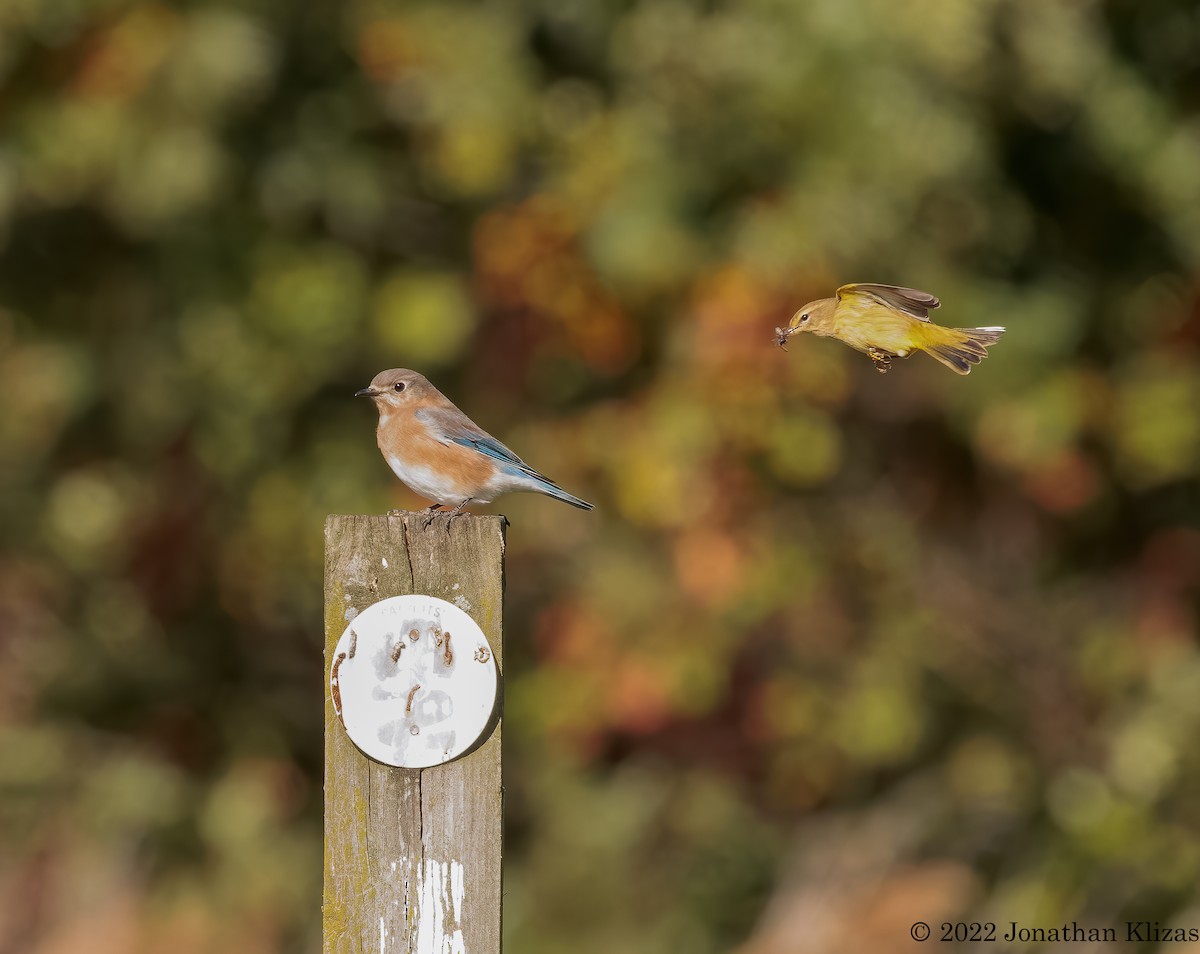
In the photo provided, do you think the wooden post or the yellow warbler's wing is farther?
the wooden post

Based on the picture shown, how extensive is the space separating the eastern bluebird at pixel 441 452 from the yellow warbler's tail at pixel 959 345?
2.11 m

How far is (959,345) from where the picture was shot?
163 cm

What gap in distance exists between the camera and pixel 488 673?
2732mm

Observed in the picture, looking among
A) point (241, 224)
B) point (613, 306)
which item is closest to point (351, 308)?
point (241, 224)

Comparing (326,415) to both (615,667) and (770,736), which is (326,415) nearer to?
(615,667)

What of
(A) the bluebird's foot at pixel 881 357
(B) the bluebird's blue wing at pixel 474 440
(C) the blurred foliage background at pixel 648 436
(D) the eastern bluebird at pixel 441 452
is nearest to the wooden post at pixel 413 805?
(D) the eastern bluebird at pixel 441 452

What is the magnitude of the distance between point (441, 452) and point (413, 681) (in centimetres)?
124

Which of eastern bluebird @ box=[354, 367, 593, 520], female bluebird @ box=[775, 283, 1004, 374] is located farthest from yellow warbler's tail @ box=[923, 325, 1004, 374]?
eastern bluebird @ box=[354, 367, 593, 520]

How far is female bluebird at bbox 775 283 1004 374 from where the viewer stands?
1.66 meters

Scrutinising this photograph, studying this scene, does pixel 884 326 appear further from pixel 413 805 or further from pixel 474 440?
pixel 474 440

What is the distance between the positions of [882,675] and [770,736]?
1.00 meters

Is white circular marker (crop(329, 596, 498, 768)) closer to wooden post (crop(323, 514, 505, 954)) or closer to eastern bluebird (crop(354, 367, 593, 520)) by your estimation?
wooden post (crop(323, 514, 505, 954))

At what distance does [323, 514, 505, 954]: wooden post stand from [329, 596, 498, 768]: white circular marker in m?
0.04

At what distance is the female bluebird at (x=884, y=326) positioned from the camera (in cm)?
166
